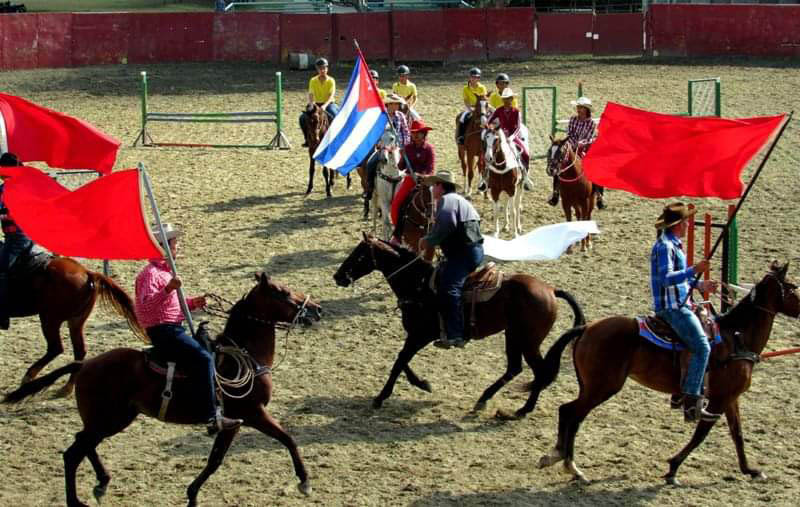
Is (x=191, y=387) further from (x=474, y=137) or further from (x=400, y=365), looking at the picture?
(x=474, y=137)

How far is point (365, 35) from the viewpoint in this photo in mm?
40719

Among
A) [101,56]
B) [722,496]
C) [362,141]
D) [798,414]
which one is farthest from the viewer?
[101,56]

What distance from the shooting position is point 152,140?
27594 mm

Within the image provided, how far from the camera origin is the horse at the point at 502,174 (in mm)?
18469

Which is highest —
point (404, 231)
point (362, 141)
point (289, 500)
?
point (362, 141)

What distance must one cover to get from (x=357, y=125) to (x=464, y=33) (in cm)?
2683

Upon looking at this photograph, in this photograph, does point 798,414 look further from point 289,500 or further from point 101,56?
point 101,56

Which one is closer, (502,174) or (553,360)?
(553,360)

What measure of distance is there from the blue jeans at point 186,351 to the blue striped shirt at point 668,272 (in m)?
3.82

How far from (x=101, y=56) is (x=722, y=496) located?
35760mm

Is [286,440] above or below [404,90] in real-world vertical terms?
below

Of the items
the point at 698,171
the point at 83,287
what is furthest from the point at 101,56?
the point at 698,171

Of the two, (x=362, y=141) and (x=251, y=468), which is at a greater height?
(x=362, y=141)

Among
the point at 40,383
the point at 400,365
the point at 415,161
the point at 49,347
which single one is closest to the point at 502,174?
the point at 415,161
